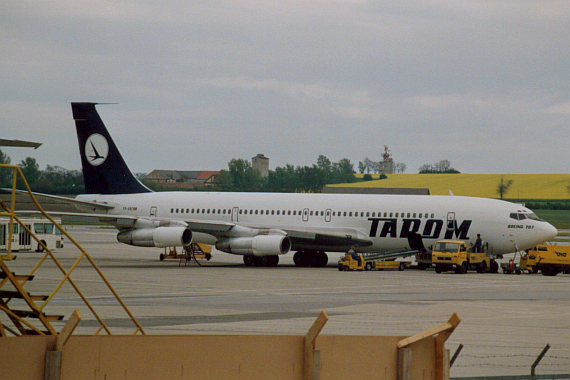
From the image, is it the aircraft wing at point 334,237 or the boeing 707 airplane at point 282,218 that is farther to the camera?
the aircraft wing at point 334,237

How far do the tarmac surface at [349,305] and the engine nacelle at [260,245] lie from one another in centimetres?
111

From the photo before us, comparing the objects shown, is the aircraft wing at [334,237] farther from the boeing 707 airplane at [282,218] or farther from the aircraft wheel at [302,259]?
the aircraft wheel at [302,259]

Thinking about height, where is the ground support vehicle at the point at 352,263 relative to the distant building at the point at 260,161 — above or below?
below

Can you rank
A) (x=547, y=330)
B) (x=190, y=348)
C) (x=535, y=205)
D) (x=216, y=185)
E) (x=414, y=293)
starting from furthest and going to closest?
(x=535, y=205), (x=216, y=185), (x=414, y=293), (x=547, y=330), (x=190, y=348)

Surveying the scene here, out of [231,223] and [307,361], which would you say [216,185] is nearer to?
[231,223]

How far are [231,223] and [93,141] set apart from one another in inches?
482

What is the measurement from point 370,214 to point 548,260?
975 centimetres

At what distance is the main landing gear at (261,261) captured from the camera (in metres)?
46.7

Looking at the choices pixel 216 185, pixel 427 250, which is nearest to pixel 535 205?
pixel 216 185

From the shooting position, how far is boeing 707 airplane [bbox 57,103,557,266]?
42.8 meters

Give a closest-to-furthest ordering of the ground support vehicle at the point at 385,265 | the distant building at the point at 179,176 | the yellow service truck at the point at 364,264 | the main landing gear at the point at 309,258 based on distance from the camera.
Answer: the yellow service truck at the point at 364,264 → the ground support vehicle at the point at 385,265 → the main landing gear at the point at 309,258 → the distant building at the point at 179,176

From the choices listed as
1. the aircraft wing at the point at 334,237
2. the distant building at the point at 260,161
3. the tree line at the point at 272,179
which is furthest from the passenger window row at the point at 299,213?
the distant building at the point at 260,161

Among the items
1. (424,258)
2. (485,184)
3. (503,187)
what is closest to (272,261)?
(424,258)

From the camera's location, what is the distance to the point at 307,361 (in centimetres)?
922
